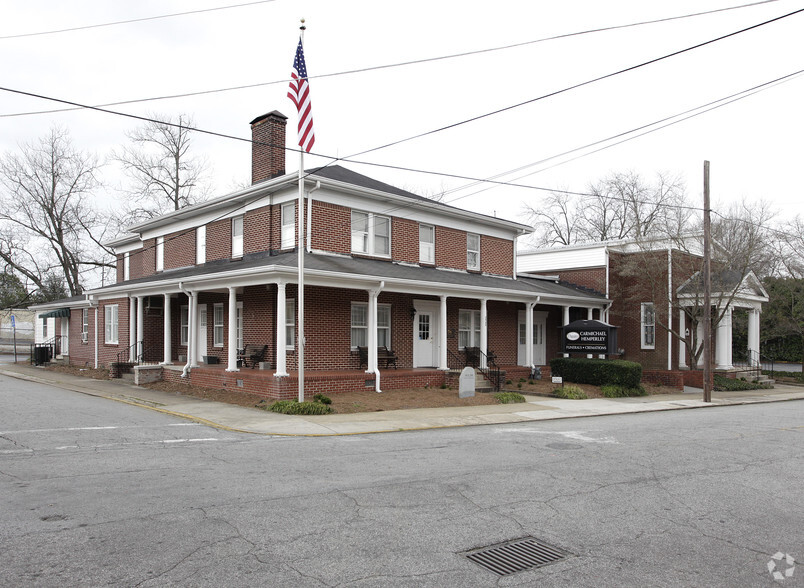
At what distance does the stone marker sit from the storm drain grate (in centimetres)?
1309

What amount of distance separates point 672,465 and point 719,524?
9.86 feet

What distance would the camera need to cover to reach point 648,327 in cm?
2811

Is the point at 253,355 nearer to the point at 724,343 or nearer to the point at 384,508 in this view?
the point at 384,508

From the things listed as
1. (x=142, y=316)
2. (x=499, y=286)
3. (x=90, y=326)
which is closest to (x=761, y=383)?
(x=499, y=286)

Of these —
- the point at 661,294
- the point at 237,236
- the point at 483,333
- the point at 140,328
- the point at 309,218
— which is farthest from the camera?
the point at 661,294

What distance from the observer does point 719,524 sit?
6.26 m

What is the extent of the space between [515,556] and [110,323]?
25416 mm

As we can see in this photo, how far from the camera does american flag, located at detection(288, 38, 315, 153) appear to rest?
1506 cm

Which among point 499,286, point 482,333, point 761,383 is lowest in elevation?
point 761,383

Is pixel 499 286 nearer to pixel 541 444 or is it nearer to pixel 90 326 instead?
pixel 541 444

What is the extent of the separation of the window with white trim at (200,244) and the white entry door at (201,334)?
199cm

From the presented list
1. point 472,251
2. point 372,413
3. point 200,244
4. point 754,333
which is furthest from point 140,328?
point 754,333

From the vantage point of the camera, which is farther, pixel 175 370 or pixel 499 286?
pixel 499 286

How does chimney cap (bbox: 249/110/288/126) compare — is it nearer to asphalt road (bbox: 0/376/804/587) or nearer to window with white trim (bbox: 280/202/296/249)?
window with white trim (bbox: 280/202/296/249)
